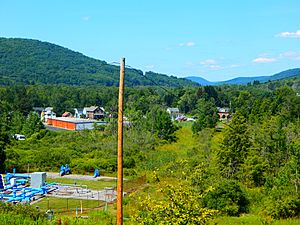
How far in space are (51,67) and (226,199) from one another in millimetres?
143225

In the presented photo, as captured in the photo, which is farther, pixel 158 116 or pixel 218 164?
pixel 158 116

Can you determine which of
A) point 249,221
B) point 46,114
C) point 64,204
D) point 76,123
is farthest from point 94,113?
point 249,221

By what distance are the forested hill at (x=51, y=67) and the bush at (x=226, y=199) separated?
107 metres

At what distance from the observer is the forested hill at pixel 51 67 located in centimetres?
13925

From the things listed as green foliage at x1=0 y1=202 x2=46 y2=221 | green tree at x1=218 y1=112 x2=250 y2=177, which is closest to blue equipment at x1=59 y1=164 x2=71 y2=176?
green tree at x1=218 y1=112 x2=250 y2=177

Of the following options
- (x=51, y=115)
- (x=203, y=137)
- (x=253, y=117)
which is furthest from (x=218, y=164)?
(x=51, y=115)

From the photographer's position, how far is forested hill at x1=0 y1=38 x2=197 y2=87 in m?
139

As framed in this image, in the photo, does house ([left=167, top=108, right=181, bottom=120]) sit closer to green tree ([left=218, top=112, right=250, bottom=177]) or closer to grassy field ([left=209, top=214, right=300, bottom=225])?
green tree ([left=218, top=112, right=250, bottom=177])

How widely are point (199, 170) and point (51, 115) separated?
59.4 metres

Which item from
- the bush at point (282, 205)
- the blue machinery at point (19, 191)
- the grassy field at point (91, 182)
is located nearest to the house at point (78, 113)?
the grassy field at point (91, 182)

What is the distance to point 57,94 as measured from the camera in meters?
73.1

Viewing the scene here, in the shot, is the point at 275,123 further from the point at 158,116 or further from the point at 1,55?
the point at 1,55

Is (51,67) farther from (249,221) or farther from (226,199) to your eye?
(249,221)

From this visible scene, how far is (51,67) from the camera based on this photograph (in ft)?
509
